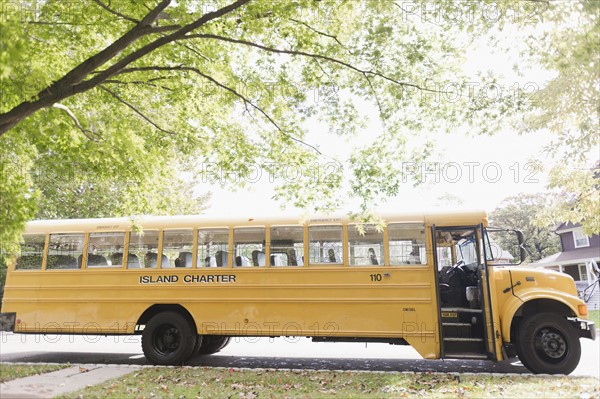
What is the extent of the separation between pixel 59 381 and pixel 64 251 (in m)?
3.32

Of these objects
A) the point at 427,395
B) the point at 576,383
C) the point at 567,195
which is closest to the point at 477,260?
the point at 576,383

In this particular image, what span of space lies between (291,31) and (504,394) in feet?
19.7

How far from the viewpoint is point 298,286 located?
8250mm

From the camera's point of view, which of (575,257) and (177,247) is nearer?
(177,247)

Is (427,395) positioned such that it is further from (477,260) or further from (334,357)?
(334,357)

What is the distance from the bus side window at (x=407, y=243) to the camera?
7.96 metres

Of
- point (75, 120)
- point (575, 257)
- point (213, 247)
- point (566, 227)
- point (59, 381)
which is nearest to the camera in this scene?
point (59, 381)

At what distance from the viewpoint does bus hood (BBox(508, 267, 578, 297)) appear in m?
7.58

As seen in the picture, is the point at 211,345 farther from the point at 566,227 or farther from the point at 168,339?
the point at 566,227

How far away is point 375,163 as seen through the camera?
7.39 m

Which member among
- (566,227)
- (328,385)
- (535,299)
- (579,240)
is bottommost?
(328,385)

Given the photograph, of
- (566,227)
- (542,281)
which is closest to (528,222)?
(566,227)

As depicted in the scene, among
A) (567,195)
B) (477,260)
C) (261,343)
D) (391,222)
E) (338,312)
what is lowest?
(261,343)

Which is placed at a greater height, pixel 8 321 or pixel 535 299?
pixel 535 299
